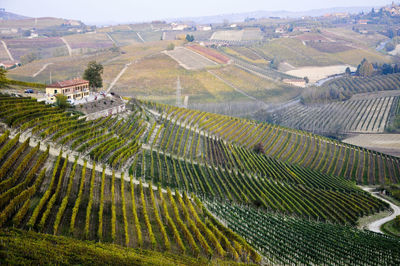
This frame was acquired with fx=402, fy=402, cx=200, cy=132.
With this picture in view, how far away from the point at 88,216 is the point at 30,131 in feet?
52.1

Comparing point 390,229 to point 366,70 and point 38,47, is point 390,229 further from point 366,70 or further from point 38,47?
point 38,47

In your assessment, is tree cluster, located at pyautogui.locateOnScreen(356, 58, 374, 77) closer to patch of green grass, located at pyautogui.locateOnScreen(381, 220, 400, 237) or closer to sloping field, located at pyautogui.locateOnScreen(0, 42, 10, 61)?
patch of green grass, located at pyautogui.locateOnScreen(381, 220, 400, 237)

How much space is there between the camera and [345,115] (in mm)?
108875

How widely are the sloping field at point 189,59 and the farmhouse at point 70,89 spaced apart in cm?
7011

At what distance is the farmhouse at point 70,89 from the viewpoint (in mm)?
57875

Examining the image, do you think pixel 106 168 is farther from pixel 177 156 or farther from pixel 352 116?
pixel 352 116

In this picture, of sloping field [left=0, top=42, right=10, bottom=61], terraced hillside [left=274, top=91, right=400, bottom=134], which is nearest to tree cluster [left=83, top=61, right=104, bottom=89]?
terraced hillside [left=274, top=91, right=400, bottom=134]

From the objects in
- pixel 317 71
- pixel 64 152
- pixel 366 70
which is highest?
pixel 366 70

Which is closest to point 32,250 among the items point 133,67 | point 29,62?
point 133,67

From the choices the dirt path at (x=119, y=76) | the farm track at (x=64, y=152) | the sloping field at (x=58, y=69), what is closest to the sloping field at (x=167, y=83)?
the dirt path at (x=119, y=76)

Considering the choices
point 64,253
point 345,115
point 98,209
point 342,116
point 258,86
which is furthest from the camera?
point 258,86

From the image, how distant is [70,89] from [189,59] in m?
85.7

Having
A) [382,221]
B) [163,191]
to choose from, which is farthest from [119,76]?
[382,221]

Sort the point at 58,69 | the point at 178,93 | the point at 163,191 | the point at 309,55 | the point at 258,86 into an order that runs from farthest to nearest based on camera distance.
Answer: the point at 309,55 → the point at 258,86 → the point at 58,69 → the point at 178,93 → the point at 163,191
